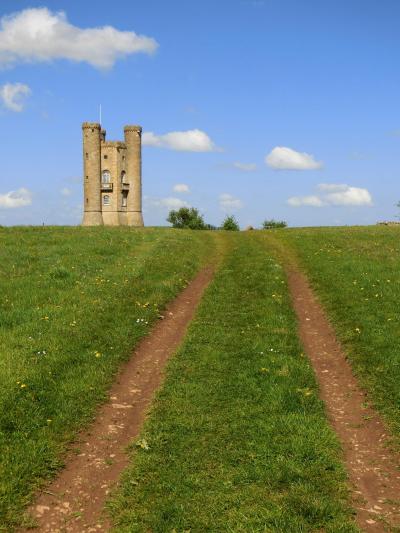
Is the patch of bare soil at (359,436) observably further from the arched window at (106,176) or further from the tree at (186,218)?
the tree at (186,218)

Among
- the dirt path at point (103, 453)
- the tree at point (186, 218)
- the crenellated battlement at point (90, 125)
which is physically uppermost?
the crenellated battlement at point (90, 125)

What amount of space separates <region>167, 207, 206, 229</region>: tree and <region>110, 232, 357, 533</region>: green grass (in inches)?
3550

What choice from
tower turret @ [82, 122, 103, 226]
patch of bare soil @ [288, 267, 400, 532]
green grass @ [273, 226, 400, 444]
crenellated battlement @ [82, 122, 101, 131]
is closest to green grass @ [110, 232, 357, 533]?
patch of bare soil @ [288, 267, 400, 532]

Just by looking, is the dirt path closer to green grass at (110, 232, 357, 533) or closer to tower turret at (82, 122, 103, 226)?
green grass at (110, 232, 357, 533)

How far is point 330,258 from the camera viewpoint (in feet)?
90.0

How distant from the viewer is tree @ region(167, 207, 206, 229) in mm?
104312

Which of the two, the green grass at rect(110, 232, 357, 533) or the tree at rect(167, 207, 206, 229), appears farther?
the tree at rect(167, 207, 206, 229)

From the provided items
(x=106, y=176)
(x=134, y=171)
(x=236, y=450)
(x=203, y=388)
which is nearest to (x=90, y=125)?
(x=106, y=176)

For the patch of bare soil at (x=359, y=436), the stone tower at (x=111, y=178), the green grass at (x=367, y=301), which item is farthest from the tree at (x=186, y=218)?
the patch of bare soil at (x=359, y=436)

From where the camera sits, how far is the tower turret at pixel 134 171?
79.2 m

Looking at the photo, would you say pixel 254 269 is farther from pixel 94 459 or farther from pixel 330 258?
pixel 94 459

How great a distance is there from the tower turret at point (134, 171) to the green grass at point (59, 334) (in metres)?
51.3

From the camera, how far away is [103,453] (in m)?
A: 8.92

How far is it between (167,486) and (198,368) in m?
4.82
